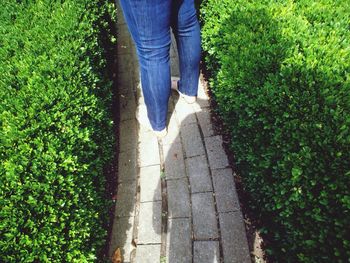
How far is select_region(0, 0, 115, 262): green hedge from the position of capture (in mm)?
1829

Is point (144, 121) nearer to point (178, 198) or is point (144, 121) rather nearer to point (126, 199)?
point (126, 199)

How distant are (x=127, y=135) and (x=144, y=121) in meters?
0.30

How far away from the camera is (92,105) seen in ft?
8.70

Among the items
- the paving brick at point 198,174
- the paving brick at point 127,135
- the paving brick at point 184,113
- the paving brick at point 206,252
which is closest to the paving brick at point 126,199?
the paving brick at point 127,135

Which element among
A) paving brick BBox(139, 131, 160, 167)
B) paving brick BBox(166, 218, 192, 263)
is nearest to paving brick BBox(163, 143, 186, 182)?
paving brick BBox(139, 131, 160, 167)

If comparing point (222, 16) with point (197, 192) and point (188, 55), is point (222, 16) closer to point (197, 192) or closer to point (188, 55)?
point (188, 55)

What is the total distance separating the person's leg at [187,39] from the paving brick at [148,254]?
2034mm

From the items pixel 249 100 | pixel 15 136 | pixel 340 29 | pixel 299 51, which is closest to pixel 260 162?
pixel 249 100

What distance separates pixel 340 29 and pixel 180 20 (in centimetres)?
153

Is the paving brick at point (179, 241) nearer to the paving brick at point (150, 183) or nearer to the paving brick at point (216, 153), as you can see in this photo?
the paving brick at point (150, 183)

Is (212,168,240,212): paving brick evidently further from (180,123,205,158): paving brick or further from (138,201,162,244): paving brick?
(138,201,162,244): paving brick

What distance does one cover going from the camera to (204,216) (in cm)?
302

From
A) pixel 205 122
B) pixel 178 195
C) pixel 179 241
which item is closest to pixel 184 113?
pixel 205 122

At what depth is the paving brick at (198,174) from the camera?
323cm
